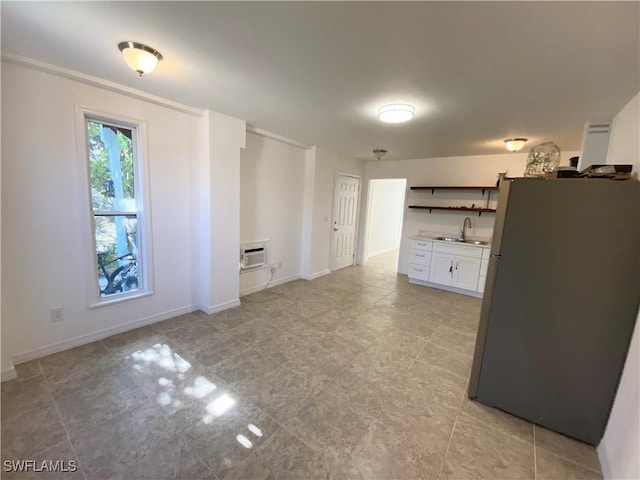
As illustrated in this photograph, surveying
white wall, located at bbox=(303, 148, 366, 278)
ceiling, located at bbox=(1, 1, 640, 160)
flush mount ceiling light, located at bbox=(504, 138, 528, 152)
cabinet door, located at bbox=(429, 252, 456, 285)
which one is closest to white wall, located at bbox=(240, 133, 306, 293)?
white wall, located at bbox=(303, 148, 366, 278)

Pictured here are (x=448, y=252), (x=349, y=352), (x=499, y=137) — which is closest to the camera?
(x=349, y=352)

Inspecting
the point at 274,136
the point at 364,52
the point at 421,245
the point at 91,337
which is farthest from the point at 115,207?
the point at 421,245

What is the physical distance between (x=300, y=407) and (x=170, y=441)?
81 cm

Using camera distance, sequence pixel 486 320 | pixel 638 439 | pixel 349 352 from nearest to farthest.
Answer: pixel 638 439
pixel 486 320
pixel 349 352

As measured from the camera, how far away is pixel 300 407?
188cm

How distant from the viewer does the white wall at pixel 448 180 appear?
4.51m

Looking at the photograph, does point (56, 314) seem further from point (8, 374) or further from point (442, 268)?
point (442, 268)

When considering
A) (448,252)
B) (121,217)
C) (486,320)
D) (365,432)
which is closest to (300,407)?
(365,432)

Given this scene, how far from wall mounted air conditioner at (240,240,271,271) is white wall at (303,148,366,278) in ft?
3.22

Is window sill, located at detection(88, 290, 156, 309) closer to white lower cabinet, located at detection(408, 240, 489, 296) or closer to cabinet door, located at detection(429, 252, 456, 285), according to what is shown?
white lower cabinet, located at detection(408, 240, 489, 296)

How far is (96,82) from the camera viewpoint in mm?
2262

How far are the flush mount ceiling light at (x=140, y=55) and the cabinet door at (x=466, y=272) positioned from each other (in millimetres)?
4607

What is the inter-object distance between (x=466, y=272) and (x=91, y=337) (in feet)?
16.4

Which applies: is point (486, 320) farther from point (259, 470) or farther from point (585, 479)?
point (259, 470)
